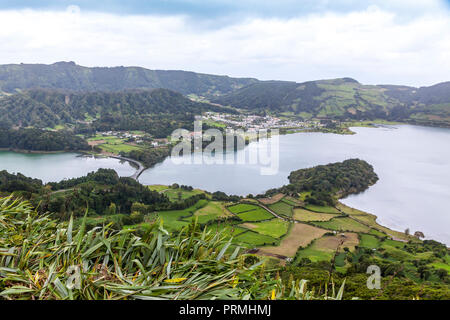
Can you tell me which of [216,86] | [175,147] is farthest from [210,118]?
[216,86]

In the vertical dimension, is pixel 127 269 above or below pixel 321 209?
above

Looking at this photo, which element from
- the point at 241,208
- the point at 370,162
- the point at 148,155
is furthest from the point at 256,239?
the point at 370,162

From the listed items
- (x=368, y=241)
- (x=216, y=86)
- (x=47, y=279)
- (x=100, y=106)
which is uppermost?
(x=216, y=86)

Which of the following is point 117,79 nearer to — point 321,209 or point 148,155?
point 148,155

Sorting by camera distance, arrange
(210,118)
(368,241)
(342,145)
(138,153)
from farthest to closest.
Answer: (210,118) → (342,145) → (138,153) → (368,241)

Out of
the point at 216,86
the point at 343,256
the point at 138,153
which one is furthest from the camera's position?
the point at 216,86

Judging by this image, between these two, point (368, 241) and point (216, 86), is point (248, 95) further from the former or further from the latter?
point (368, 241)
